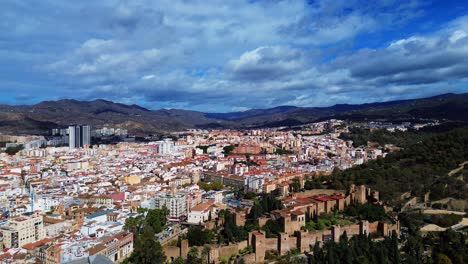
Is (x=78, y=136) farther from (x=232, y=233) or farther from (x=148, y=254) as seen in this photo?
(x=148, y=254)

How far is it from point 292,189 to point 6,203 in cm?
1171

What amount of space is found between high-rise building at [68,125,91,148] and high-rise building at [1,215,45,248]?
31761 mm

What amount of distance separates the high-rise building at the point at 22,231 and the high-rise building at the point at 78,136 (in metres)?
31.8

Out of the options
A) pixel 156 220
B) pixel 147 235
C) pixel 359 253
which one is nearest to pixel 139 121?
pixel 156 220

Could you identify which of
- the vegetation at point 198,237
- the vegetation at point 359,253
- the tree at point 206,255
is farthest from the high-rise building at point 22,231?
the vegetation at point 359,253

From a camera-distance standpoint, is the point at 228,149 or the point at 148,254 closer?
the point at 148,254

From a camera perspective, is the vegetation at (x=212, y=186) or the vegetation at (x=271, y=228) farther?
the vegetation at (x=212, y=186)

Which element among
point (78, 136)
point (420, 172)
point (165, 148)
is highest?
point (78, 136)

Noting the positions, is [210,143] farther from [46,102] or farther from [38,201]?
[46,102]

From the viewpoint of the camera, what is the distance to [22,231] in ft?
40.4

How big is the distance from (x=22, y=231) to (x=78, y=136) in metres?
33.2

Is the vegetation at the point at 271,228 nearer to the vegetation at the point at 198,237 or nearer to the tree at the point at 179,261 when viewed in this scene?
the vegetation at the point at 198,237

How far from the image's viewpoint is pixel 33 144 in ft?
132

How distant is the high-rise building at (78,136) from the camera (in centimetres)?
4291
